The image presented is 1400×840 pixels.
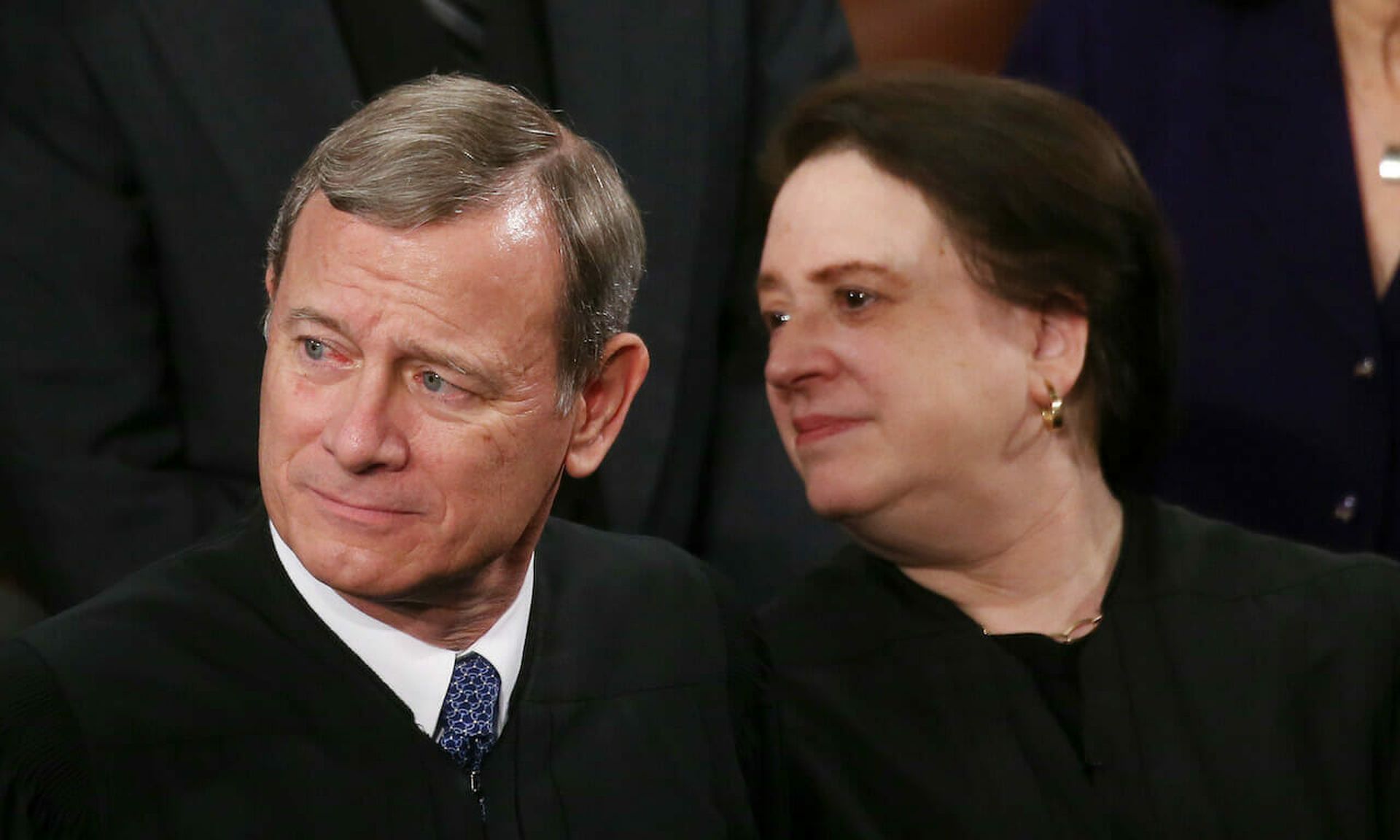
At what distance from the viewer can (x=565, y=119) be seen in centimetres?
186

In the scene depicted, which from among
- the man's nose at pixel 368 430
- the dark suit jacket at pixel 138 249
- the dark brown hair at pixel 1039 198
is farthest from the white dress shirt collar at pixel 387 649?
the dark brown hair at pixel 1039 198

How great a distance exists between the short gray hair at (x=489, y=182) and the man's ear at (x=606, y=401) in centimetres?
2

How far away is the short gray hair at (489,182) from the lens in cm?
131

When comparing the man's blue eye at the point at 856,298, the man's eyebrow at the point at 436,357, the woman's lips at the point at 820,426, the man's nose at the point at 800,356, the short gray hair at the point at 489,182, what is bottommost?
the woman's lips at the point at 820,426

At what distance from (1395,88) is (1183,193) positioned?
284 millimetres

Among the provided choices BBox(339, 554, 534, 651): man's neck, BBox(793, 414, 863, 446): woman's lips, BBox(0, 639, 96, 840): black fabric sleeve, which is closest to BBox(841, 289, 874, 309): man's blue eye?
BBox(793, 414, 863, 446): woman's lips

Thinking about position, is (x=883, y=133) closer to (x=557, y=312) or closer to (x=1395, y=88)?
(x=557, y=312)

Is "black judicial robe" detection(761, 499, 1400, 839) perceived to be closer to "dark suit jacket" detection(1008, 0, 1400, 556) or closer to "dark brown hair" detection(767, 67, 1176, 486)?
→ "dark brown hair" detection(767, 67, 1176, 486)

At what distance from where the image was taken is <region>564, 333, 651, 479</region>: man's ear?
148 cm

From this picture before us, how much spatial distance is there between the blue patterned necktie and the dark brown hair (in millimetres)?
629

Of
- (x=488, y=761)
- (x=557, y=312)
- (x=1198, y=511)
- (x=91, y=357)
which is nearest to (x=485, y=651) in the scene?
(x=488, y=761)

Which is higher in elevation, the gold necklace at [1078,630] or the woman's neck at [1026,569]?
the woman's neck at [1026,569]

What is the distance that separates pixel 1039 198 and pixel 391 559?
30.5 inches

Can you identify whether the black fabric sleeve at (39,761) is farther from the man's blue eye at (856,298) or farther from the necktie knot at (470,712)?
the man's blue eye at (856,298)
